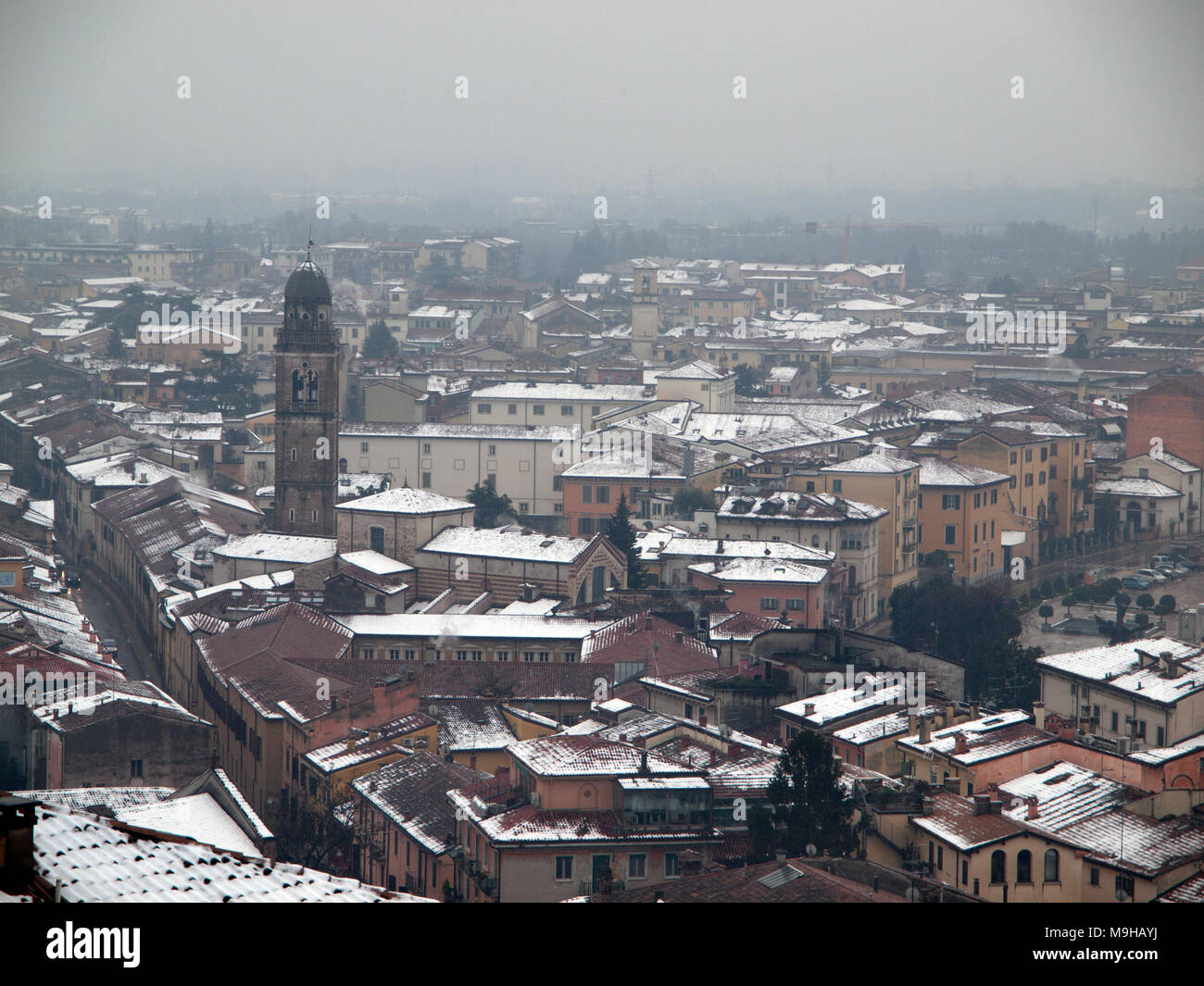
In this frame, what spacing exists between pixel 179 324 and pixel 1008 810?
38.1m

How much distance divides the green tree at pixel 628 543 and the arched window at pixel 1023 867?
9.45m

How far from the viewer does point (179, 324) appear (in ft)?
155

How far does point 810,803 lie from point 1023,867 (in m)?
1.22

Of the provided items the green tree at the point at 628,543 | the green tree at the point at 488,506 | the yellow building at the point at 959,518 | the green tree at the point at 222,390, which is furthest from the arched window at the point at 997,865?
the green tree at the point at 222,390

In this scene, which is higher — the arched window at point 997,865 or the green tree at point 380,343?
the green tree at point 380,343

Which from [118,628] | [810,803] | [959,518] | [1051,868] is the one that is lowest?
[118,628]

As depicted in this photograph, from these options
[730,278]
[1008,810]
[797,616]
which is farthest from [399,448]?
[730,278]

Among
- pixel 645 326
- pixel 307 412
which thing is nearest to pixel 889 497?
pixel 307 412

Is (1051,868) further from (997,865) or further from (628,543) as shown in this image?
(628,543)

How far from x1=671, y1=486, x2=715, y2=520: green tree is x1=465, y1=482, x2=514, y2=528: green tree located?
7.13 ft

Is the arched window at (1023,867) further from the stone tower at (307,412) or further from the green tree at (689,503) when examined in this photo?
the green tree at (689,503)

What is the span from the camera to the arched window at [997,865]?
35.1 feet

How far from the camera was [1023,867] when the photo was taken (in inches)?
424
